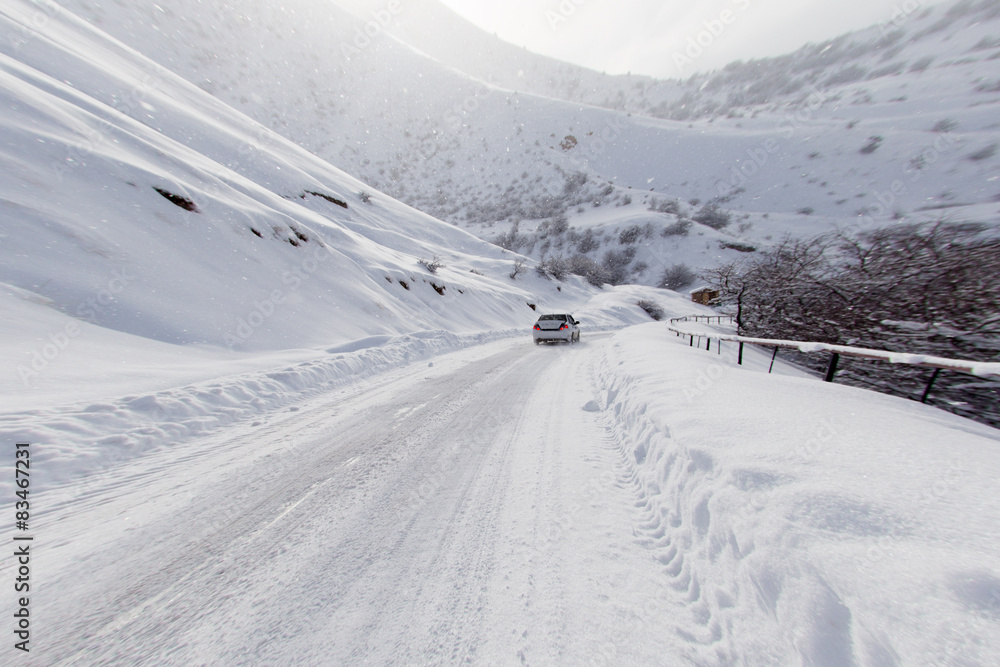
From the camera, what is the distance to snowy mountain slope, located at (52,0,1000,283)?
40.2 meters

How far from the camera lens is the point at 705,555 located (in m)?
2.47

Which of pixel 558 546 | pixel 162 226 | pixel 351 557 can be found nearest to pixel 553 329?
pixel 558 546

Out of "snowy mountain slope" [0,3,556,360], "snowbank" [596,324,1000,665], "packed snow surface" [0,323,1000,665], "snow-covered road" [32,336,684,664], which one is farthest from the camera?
"snowy mountain slope" [0,3,556,360]

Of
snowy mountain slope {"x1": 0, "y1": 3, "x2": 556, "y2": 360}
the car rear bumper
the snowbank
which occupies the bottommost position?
the snowbank

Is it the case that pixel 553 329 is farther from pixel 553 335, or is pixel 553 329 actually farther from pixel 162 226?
pixel 162 226

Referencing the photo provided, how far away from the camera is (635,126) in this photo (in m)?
70.1

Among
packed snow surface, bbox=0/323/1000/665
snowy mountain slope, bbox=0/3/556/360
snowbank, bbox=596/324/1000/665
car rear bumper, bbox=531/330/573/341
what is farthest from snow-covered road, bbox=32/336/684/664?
car rear bumper, bbox=531/330/573/341

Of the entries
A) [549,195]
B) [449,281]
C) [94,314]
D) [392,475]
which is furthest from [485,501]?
[549,195]

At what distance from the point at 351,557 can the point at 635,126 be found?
8431 cm

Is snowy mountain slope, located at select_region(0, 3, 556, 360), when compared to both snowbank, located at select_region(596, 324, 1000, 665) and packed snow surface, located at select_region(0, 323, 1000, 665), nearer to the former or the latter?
packed snow surface, located at select_region(0, 323, 1000, 665)

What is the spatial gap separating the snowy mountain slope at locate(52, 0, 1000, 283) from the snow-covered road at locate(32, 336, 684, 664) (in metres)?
39.8

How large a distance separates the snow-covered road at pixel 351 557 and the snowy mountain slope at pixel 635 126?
131ft

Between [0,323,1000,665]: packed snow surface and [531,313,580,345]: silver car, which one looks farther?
[531,313,580,345]: silver car

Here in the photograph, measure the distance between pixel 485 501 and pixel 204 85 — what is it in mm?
63079
